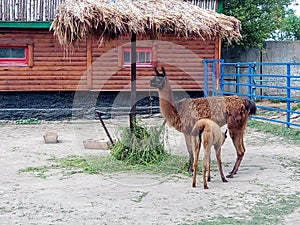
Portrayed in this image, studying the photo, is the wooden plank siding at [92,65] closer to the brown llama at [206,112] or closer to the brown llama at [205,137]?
the brown llama at [206,112]

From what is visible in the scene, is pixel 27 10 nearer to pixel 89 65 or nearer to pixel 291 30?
pixel 89 65

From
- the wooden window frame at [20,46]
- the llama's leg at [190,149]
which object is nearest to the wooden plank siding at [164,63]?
the wooden window frame at [20,46]

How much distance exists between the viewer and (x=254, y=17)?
51.5ft

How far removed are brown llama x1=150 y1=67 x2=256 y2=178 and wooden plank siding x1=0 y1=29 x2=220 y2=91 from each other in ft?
18.2

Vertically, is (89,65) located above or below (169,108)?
above

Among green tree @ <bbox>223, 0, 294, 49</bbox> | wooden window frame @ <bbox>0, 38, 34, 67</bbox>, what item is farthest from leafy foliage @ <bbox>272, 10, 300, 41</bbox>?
wooden window frame @ <bbox>0, 38, 34, 67</bbox>

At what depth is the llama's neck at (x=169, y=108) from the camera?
658 centimetres

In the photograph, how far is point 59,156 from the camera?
25.4 ft

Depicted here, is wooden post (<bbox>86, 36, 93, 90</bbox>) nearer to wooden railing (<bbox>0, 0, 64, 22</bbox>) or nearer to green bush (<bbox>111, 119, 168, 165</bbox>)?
wooden railing (<bbox>0, 0, 64, 22</bbox>)

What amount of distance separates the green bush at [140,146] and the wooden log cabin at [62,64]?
16.6 feet

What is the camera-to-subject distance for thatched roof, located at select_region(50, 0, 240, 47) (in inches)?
253

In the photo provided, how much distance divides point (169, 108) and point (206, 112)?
494mm

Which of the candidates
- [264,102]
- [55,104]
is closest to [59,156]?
[55,104]

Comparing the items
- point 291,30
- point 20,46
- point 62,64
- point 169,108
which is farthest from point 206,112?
point 291,30
